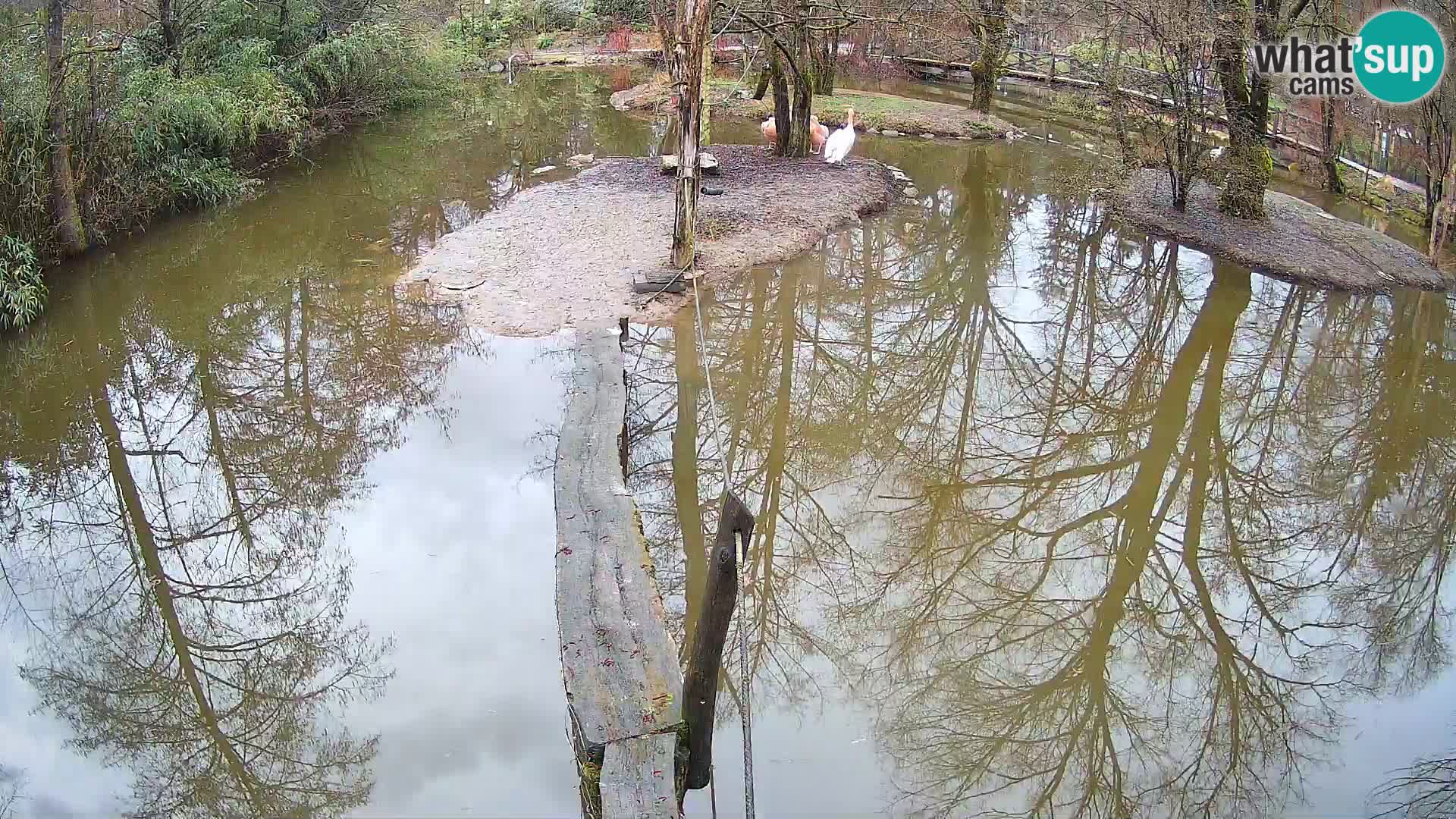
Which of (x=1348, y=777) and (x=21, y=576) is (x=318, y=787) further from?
(x=1348, y=777)

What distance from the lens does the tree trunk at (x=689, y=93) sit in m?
8.95

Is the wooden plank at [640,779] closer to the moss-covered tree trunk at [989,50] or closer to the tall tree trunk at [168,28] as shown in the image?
the tall tree trunk at [168,28]

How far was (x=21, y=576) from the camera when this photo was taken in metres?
5.75

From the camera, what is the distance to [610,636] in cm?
469

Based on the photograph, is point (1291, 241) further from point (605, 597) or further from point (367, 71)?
point (367, 71)

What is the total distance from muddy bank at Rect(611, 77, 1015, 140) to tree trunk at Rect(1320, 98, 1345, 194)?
547 centimetres

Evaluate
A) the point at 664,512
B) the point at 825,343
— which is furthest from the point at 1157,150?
the point at 664,512

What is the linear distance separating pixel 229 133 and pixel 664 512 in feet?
32.6

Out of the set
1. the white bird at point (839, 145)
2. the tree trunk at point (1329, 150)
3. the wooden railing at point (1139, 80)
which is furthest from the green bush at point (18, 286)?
the tree trunk at point (1329, 150)

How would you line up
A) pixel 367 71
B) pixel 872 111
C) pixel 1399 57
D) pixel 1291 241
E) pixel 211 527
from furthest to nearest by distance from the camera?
pixel 872 111 → pixel 367 71 → pixel 1399 57 → pixel 1291 241 → pixel 211 527

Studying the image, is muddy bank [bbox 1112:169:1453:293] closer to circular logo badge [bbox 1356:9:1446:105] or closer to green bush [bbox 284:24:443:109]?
circular logo badge [bbox 1356:9:1446:105]

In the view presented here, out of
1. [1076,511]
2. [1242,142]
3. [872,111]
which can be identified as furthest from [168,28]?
[1242,142]

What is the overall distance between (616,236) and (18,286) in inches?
223

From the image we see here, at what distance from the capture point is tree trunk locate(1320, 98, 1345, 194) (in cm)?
1380
